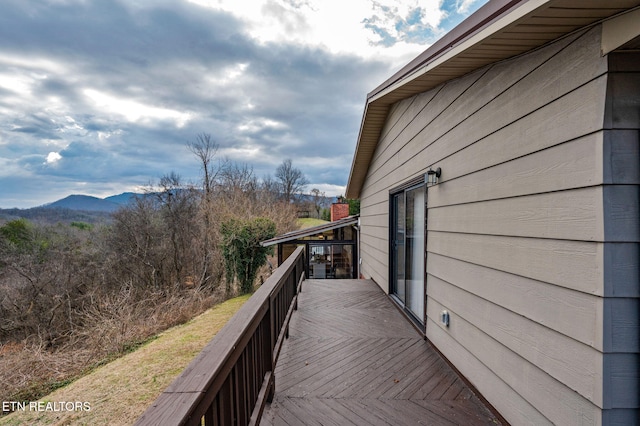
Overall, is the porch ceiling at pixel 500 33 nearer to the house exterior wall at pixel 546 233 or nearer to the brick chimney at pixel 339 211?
the house exterior wall at pixel 546 233

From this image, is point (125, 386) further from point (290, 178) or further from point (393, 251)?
point (290, 178)

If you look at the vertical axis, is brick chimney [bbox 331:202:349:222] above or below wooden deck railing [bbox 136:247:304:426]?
above

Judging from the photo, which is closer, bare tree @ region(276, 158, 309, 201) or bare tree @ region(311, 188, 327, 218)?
bare tree @ region(276, 158, 309, 201)

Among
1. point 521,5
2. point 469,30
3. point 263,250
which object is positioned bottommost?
point 263,250

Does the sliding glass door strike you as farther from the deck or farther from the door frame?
the deck

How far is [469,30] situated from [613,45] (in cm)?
77

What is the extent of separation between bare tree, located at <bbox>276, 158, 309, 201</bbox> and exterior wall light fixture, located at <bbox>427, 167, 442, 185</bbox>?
28.6 m

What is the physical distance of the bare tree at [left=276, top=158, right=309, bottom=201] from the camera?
3203cm

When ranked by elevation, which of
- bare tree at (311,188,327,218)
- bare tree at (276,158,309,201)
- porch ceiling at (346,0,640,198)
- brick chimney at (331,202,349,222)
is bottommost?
brick chimney at (331,202,349,222)

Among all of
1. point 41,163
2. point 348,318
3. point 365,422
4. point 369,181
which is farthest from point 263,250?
point 41,163

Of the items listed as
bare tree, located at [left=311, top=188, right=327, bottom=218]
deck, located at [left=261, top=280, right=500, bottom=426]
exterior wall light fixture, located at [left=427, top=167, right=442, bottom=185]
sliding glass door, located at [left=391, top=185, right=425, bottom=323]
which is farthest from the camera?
bare tree, located at [left=311, top=188, right=327, bottom=218]

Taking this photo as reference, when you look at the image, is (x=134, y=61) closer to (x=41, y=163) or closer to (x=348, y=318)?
(x=348, y=318)

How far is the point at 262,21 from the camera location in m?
7.35

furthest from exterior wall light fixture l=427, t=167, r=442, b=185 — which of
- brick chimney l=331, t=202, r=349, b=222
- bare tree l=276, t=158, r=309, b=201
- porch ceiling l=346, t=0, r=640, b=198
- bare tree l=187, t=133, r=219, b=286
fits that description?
bare tree l=276, t=158, r=309, b=201
